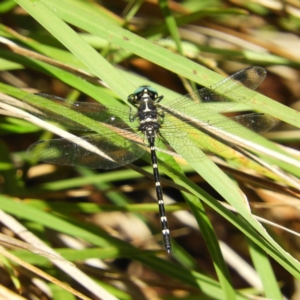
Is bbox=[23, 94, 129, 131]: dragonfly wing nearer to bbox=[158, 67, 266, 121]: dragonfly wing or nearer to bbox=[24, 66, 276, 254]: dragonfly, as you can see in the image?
bbox=[24, 66, 276, 254]: dragonfly

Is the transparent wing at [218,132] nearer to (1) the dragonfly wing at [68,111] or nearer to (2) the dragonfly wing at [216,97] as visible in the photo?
(2) the dragonfly wing at [216,97]

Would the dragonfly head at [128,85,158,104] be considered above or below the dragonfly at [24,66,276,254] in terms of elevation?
above

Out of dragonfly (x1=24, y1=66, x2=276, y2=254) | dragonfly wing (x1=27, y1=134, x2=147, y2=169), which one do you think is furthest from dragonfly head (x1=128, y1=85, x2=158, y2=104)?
dragonfly wing (x1=27, y1=134, x2=147, y2=169)

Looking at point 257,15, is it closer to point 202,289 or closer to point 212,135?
point 212,135

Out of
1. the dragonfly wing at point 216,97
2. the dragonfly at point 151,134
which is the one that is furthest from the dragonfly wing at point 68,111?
the dragonfly wing at point 216,97

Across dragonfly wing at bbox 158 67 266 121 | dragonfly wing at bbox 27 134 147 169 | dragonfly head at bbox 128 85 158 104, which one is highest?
dragonfly head at bbox 128 85 158 104

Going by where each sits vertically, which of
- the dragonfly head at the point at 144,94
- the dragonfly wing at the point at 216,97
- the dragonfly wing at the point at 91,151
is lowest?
the dragonfly wing at the point at 91,151

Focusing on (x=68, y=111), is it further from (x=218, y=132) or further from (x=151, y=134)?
(x=218, y=132)

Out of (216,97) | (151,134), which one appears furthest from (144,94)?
(216,97)
